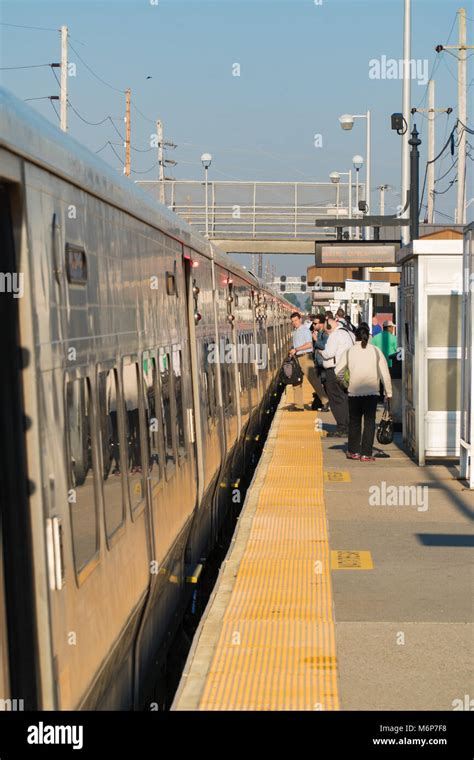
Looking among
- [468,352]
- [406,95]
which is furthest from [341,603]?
[406,95]

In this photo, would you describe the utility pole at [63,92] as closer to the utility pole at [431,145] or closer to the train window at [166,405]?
the utility pole at [431,145]

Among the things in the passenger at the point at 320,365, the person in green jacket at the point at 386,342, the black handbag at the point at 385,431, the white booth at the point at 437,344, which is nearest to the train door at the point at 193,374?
the white booth at the point at 437,344

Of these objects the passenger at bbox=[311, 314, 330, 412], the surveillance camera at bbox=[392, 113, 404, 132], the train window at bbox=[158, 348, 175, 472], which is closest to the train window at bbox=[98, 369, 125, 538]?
the train window at bbox=[158, 348, 175, 472]

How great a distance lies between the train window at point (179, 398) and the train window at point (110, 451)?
254cm

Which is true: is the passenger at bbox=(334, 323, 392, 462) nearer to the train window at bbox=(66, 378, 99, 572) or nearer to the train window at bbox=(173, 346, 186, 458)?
the train window at bbox=(173, 346, 186, 458)

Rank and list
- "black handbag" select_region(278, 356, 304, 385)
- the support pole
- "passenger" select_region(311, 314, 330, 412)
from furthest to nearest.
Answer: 1. the support pole
2. "black handbag" select_region(278, 356, 304, 385)
3. "passenger" select_region(311, 314, 330, 412)

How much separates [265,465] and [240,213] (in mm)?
26907

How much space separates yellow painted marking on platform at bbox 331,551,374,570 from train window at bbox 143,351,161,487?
10.6ft

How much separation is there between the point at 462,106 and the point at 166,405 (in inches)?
1339

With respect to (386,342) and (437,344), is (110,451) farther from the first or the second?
(386,342)

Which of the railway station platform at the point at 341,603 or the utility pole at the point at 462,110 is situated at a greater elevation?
Answer: the utility pole at the point at 462,110

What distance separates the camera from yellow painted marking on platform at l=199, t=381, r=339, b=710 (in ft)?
20.8

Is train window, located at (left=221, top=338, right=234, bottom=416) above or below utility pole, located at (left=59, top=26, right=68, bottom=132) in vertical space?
below

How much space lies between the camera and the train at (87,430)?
344cm
